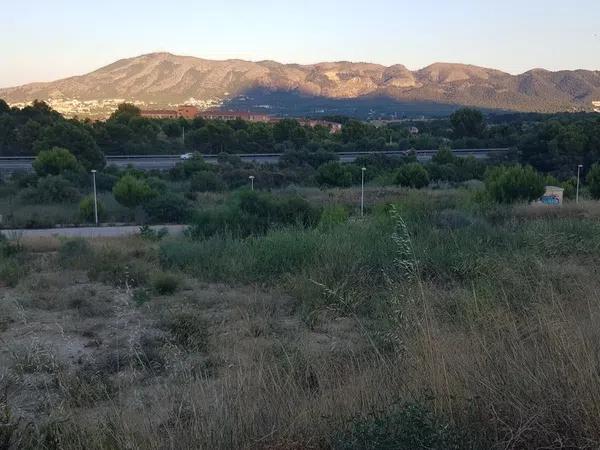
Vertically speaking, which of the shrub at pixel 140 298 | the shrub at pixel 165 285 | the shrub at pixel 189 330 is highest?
the shrub at pixel 189 330

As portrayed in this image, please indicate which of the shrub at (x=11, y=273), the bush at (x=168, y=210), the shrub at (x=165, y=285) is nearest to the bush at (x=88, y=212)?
the bush at (x=168, y=210)

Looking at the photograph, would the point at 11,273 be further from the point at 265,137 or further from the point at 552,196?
the point at 265,137

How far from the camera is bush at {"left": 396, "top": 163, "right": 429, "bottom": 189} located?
46.4 metres

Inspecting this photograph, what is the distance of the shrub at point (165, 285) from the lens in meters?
12.0

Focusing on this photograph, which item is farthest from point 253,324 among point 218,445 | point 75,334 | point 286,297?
point 218,445

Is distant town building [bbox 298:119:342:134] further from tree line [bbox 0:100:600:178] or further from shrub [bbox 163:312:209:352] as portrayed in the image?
shrub [bbox 163:312:209:352]

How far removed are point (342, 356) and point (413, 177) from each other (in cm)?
4214

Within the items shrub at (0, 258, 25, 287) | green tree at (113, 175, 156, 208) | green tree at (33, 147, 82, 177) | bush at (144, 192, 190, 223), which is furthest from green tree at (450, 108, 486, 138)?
shrub at (0, 258, 25, 287)

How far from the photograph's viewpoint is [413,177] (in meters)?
46.5

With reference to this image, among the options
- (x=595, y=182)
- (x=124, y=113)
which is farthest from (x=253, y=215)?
(x=124, y=113)

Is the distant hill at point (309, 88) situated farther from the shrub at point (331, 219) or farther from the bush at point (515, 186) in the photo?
the shrub at point (331, 219)

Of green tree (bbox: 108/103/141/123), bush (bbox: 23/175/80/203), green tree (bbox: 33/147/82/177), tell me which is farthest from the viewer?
green tree (bbox: 108/103/141/123)

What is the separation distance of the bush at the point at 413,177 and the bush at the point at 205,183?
483 inches

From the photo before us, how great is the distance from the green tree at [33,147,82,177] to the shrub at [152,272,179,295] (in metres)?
39.2
